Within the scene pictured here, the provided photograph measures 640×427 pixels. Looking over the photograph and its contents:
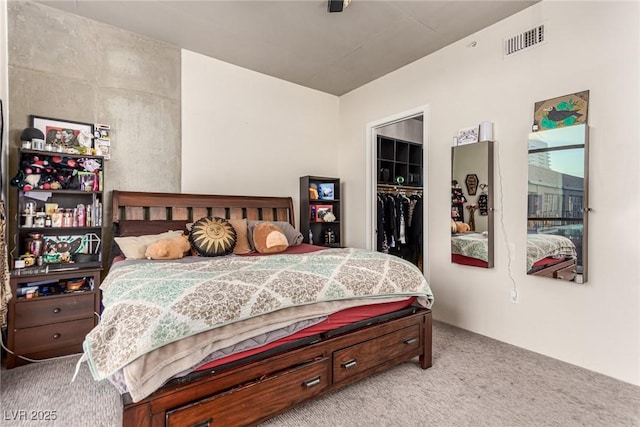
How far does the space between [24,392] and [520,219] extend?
383 cm

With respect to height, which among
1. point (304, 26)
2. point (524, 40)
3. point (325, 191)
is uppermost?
point (304, 26)

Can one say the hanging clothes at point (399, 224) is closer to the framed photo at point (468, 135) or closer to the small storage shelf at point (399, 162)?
the small storage shelf at point (399, 162)

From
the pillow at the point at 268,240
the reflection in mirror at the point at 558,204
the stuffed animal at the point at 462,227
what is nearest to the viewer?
the reflection in mirror at the point at 558,204

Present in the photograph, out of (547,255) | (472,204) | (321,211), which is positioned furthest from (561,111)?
(321,211)

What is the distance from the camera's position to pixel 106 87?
9.54 ft

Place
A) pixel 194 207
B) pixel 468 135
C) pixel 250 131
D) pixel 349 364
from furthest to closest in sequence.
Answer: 1. pixel 250 131
2. pixel 194 207
3. pixel 468 135
4. pixel 349 364

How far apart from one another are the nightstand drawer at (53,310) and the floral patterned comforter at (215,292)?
0.65 metres

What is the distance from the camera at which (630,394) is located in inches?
76.5

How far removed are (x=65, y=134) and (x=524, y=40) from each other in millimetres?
4061

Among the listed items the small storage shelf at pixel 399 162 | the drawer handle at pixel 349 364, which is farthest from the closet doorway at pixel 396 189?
the drawer handle at pixel 349 364

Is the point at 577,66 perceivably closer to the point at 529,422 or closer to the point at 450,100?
the point at 450,100

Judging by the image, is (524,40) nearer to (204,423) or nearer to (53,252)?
(204,423)

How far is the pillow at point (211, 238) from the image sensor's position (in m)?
2.61

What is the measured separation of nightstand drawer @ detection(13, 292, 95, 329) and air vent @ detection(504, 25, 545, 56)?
4121 mm
